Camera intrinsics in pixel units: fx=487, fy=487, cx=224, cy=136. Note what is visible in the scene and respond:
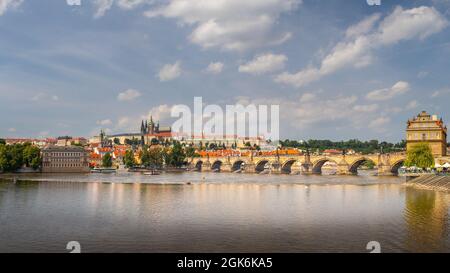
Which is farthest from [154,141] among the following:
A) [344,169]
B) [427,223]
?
[427,223]

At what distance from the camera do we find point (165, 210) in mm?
23984

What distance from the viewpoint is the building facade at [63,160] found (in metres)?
82.4

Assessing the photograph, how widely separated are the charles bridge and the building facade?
29.5 metres

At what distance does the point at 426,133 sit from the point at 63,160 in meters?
59.1

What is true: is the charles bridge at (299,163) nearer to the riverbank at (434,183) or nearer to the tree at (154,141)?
the riverbank at (434,183)

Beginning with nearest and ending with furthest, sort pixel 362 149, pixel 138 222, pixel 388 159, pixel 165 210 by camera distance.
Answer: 1. pixel 138 222
2. pixel 165 210
3. pixel 388 159
4. pixel 362 149

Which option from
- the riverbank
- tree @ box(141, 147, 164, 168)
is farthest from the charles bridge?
the riverbank

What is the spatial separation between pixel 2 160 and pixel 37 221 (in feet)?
173

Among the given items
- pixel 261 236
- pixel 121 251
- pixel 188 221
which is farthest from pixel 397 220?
pixel 121 251

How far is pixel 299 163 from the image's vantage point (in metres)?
96.6

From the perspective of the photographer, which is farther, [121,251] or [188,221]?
[188,221]

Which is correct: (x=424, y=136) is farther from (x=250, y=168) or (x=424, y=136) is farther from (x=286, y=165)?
(x=250, y=168)
